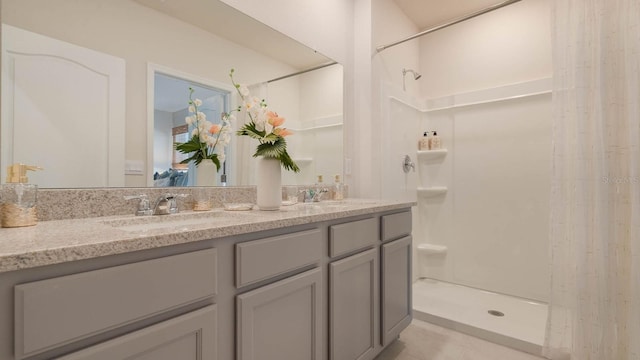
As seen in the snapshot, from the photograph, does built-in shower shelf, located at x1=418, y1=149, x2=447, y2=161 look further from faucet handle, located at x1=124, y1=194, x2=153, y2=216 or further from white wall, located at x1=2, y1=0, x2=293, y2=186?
faucet handle, located at x1=124, y1=194, x2=153, y2=216

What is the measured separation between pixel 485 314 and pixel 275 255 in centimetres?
201

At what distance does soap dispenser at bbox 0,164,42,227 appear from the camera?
2.76 ft

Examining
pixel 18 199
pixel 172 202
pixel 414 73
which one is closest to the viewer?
pixel 18 199

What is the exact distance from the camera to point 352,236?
140cm

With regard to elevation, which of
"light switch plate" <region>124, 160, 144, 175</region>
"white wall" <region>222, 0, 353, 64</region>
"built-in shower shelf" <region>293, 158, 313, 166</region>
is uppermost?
"white wall" <region>222, 0, 353, 64</region>

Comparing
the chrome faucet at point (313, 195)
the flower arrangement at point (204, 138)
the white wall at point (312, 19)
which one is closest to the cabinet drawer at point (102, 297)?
the flower arrangement at point (204, 138)

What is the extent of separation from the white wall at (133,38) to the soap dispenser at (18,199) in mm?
310

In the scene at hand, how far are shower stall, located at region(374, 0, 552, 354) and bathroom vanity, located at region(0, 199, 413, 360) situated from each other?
1280mm

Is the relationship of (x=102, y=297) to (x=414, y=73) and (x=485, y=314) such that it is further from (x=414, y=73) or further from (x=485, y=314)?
(x=414, y=73)

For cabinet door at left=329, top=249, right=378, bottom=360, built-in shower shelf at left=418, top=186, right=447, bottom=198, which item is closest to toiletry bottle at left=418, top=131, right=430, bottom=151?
built-in shower shelf at left=418, top=186, right=447, bottom=198

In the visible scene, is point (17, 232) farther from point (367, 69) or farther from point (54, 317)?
point (367, 69)

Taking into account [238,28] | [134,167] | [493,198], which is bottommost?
[493,198]

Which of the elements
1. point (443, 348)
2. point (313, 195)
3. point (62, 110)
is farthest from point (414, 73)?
point (62, 110)

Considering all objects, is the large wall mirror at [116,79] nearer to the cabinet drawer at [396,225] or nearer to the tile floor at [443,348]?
the cabinet drawer at [396,225]
